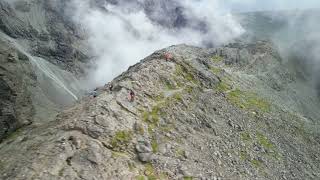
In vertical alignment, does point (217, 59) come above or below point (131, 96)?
above

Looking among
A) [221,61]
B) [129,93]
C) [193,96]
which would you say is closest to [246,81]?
[221,61]

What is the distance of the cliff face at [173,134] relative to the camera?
65625 mm

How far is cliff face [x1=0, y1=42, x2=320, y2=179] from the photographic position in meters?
65.6

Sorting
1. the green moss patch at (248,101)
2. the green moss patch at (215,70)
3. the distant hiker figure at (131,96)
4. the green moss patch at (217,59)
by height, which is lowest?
the distant hiker figure at (131,96)

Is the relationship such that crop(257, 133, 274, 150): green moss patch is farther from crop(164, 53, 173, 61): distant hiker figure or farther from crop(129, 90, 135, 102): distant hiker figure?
crop(164, 53, 173, 61): distant hiker figure

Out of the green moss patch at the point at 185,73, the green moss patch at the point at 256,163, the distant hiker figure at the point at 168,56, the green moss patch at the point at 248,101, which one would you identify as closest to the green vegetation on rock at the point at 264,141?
the green moss patch at the point at 256,163

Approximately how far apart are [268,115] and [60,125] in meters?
41.9

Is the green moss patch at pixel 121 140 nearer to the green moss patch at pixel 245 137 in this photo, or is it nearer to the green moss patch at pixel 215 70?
the green moss patch at pixel 245 137

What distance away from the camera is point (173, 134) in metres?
75.8

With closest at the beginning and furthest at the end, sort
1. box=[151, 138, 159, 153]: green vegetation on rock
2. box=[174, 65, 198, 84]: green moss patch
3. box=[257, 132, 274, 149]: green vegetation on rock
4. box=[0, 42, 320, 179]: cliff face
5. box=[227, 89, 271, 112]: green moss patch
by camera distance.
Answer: box=[0, 42, 320, 179]: cliff face, box=[151, 138, 159, 153]: green vegetation on rock, box=[257, 132, 274, 149]: green vegetation on rock, box=[227, 89, 271, 112]: green moss patch, box=[174, 65, 198, 84]: green moss patch

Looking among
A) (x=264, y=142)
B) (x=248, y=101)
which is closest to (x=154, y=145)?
(x=264, y=142)

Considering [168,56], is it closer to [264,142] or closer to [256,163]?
[264,142]

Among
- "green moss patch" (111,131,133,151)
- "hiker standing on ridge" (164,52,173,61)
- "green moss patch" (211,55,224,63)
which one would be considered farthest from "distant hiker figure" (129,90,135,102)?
"green moss patch" (211,55,224,63)

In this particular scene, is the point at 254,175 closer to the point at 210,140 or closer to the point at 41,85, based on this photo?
the point at 210,140
